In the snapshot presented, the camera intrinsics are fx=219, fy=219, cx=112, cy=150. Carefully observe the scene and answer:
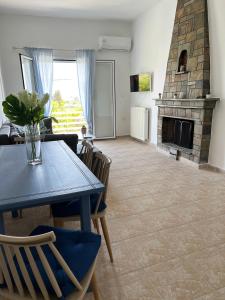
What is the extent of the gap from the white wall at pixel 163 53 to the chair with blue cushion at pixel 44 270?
3.05m

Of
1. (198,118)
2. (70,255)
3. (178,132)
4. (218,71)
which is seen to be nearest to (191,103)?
(198,118)

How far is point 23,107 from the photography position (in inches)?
61.3

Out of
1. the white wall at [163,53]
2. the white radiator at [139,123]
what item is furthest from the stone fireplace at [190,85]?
the white radiator at [139,123]

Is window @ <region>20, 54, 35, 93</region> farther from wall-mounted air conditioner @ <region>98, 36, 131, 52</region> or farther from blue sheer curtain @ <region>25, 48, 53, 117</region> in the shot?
wall-mounted air conditioner @ <region>98, 36, 131, 52</region>

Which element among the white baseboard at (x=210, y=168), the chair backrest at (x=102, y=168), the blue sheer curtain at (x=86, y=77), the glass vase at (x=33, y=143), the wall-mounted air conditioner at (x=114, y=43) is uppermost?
the wall-mounted air conditioner at (x=114, y=43)

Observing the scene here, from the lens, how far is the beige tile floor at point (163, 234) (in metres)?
1.49

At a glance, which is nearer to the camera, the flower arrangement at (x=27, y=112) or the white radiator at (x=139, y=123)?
the flower arrangement at (x=27, y=112)

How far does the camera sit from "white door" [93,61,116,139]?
19.2 feet

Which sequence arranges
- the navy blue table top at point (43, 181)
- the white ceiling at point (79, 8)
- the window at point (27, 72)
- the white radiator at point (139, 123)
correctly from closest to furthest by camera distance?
1. the navy blue table top at point (43, 181)
2. the white ceiling at point (79, 8)
3. the window at point (27, 72)
4. the white radiator at point (139, 123)

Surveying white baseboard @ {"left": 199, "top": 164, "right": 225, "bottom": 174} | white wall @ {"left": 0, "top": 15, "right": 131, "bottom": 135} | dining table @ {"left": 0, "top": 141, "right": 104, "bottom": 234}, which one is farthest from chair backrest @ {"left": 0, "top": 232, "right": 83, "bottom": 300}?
white wall @ {"left": 0, "top": 15, "right": 131, "bottom": 135}

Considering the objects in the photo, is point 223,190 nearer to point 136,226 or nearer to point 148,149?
point 136,226

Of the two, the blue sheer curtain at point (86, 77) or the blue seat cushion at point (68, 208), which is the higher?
the blue sheer curtain at point (86, 77)

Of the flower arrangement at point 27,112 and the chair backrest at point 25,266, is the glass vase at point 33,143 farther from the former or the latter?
the chair backrest at point 25,266

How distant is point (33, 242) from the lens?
0.81 metres
